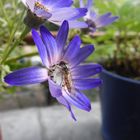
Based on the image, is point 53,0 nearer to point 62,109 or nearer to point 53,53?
point 53,53

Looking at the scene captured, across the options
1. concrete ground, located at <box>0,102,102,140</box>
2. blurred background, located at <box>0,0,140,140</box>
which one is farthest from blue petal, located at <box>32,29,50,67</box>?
concrete ground, located at <box>0,102,102,140</box>

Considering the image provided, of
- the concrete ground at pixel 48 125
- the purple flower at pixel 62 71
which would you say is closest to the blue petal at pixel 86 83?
the purple flower at pixel 62 71

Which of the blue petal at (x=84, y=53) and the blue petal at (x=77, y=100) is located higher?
the blue petal at (x=84, y=53)

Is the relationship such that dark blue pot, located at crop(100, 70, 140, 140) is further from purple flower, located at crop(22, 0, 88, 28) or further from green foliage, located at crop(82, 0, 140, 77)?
purple flower, located at crop(22, 0, 88, 28)

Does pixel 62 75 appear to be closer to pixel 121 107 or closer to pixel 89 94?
pixel 121 107

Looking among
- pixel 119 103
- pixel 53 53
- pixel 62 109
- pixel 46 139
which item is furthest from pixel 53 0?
pixel 62 109

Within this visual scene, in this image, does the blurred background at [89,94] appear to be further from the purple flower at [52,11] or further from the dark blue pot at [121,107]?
the purple flower at [52,11]
